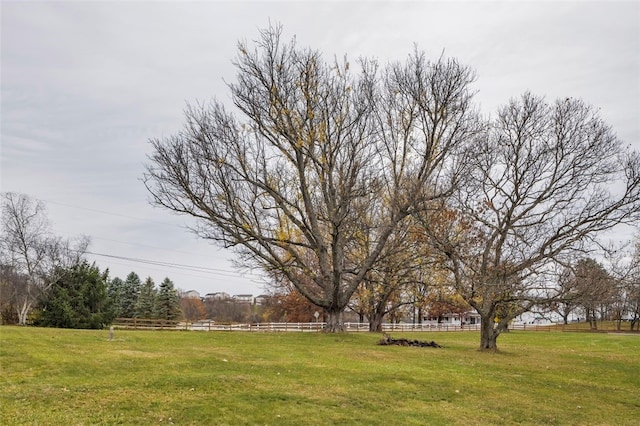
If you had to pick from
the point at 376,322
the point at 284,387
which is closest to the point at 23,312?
the point at 376,322

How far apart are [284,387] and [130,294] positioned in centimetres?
5536

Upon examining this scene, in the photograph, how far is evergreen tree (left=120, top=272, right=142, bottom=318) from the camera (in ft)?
195

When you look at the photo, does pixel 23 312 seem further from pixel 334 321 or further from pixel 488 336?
pixel 488 336

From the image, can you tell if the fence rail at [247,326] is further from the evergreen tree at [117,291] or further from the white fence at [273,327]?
the evergreen tree at [117,291]

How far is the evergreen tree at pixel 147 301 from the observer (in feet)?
186

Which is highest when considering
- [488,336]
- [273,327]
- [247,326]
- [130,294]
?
[488,336]

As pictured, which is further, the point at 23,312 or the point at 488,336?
the point at 23,312

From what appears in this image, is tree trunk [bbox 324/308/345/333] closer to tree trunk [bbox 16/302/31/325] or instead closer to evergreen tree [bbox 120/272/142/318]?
tree trunk [bbox 16/302/31/325]

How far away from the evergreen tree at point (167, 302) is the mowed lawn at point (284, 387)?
1579 inches

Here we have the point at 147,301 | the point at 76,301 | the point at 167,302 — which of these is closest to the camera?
the point at 76,301

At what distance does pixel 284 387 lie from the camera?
10391mm

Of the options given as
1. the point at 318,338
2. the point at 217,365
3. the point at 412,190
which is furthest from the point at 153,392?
the point at 412,190

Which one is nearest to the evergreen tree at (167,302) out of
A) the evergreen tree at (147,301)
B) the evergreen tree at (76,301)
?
the evergreen tree at (147,301)

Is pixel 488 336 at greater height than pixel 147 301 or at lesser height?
greater
